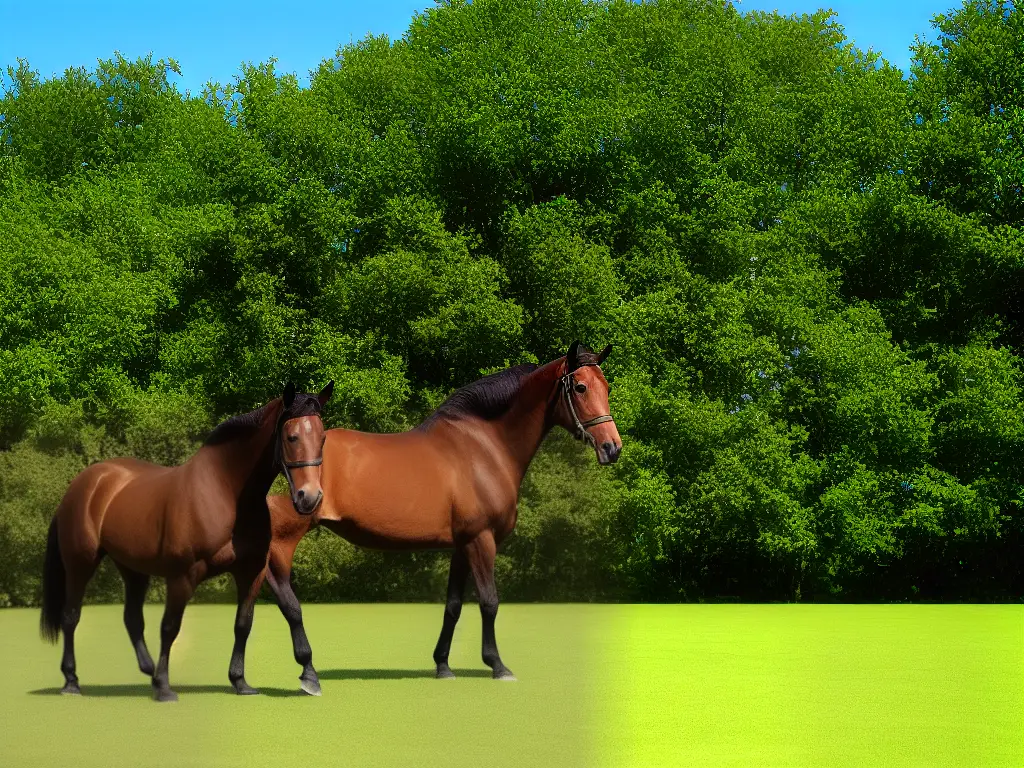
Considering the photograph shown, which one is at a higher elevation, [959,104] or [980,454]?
[959,104]

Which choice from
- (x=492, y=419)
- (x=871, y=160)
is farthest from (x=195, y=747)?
(x=871, y=160)

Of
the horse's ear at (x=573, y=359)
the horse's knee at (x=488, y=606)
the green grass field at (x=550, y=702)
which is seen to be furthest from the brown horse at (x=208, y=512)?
the horse's ear at (x=573, y=359)

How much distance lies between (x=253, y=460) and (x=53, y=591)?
271cm

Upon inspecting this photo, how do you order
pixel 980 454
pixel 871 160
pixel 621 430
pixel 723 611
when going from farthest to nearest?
pixel 871 160 → pixel 980 454 → pixel 621 430 → pixel 723 611

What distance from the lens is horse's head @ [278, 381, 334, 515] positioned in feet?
37.6

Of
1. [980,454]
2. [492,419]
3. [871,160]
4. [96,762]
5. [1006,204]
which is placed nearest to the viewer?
[96,762]

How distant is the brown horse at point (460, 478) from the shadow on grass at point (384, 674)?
398 millimetres

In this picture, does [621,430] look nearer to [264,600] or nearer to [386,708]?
[264,600]

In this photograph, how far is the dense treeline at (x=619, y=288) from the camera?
3228cm

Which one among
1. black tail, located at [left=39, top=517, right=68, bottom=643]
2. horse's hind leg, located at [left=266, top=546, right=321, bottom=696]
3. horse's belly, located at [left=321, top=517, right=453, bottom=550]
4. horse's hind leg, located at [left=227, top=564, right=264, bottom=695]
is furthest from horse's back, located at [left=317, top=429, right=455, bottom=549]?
black tail, located at [left=39, top=517, right=68, bottom=643]

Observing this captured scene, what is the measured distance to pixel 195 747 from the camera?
9.32 m

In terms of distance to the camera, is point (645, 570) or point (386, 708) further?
point (645, 570)

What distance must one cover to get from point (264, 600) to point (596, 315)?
33.8ft

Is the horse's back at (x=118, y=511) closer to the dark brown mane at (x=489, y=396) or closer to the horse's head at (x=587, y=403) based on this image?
the dark brown mane at (x=489, y=396)
